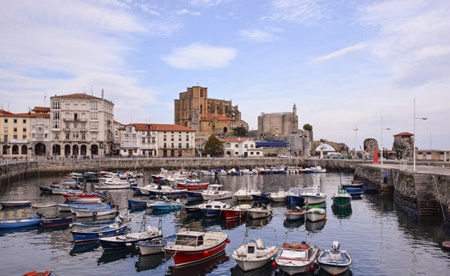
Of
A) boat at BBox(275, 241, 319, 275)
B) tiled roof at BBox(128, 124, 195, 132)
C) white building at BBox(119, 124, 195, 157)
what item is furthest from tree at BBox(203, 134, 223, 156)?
boat at BBox(275, 241, 319, 275)

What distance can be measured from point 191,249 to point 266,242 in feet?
24.1

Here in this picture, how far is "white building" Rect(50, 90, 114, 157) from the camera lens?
9894cm

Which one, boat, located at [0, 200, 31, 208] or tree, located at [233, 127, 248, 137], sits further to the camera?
tree, located at [233, 127, 248, 137]

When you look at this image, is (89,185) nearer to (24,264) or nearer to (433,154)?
(24,264)

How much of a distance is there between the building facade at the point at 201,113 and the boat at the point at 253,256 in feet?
410

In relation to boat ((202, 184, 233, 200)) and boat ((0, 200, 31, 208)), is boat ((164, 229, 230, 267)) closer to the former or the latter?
boat ((202, 184, 233, 200))

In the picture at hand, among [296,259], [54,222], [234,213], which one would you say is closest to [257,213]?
[234,213]

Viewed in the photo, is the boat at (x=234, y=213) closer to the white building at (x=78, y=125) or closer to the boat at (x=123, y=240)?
the boat at (x=123, y=240)

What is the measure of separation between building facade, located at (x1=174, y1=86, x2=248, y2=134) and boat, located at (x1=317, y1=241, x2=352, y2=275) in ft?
414

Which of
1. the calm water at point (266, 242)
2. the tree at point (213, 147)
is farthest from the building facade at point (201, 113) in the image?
the calm water at point (266, 242)

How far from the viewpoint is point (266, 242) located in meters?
28.8

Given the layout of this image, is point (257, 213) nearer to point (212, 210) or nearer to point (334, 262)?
point (212, 210)

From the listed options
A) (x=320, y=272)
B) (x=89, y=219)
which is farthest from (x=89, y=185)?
(x=320, y=272)

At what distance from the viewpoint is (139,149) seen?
11569 cm
